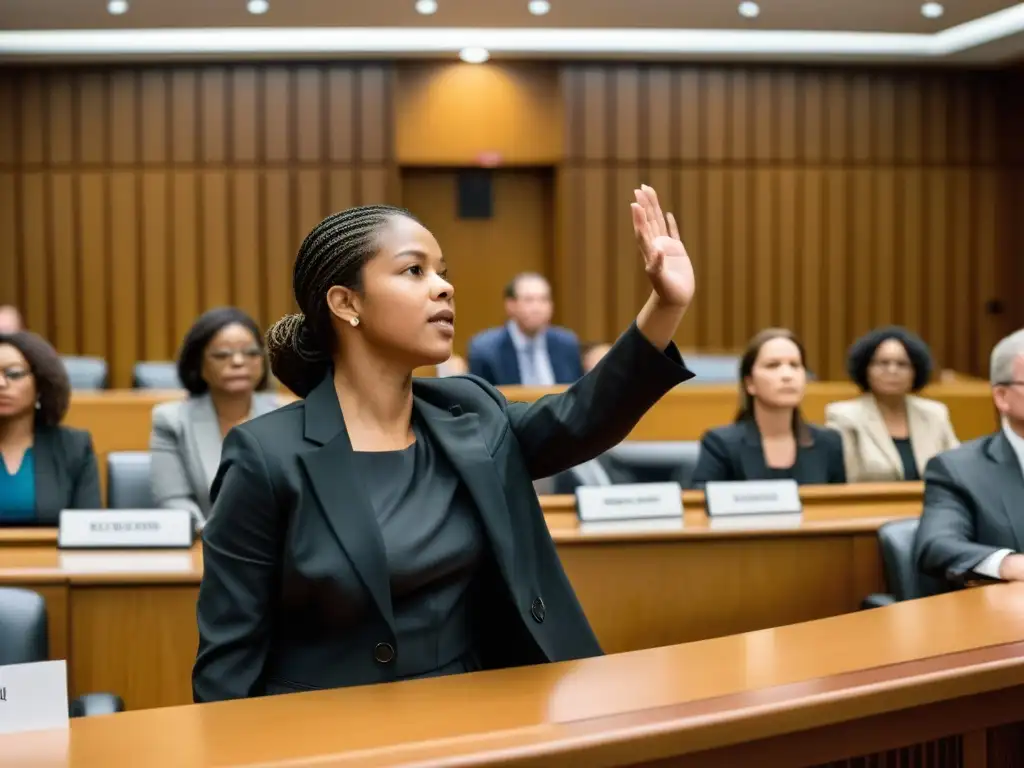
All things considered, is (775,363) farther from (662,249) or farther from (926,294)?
(926,294)

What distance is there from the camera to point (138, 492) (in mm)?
4340

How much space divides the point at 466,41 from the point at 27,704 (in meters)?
8.27

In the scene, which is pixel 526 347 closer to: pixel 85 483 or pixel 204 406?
pixel 204 406

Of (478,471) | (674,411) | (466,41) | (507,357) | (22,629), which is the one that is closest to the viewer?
(478,471)

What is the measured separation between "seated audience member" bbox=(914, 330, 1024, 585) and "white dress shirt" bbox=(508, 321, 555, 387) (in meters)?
4.68

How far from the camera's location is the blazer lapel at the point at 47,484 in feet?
13.4

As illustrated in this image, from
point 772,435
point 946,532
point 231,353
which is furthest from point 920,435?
point 231,353

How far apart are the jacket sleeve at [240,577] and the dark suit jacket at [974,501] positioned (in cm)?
160

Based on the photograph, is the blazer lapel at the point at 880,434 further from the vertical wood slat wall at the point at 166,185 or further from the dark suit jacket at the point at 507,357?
the vertical wood slat wall at the point at 166,185

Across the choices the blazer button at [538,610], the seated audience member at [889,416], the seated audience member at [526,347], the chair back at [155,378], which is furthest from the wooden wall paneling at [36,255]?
the blazer button at [538,610]

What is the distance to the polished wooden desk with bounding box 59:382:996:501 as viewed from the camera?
6027 mm

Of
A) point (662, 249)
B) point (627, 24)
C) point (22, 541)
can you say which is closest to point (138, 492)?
point (22, 541)

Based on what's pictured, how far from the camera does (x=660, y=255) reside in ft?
5.20

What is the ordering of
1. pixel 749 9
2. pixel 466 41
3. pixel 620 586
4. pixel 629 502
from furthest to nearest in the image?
pixel 466 41 < pixel 749 9 < pixel 629 502 < pixel 620 586
